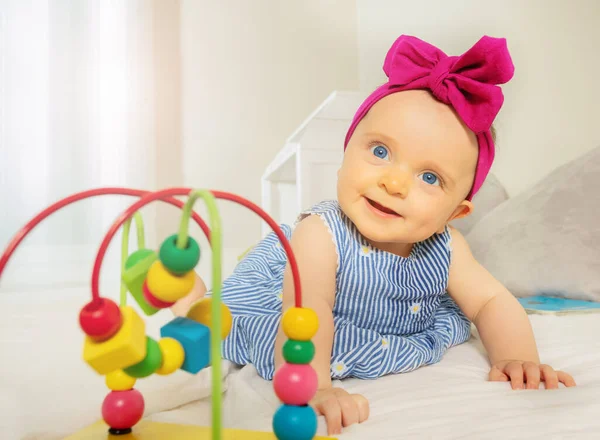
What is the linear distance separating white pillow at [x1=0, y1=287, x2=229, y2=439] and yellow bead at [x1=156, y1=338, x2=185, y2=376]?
24 centimetres

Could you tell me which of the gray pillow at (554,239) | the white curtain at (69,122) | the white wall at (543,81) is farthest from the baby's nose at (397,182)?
the white curtain at (69,122)

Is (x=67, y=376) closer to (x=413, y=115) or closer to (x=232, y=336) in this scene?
(x=232, y=336)

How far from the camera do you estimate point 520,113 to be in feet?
5.55

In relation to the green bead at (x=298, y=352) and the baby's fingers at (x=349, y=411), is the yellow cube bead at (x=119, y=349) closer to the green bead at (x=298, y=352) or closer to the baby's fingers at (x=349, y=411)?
the green bead at (x=298, y=352)

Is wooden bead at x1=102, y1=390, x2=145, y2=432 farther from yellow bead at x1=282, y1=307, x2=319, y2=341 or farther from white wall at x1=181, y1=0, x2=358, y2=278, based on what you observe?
white wall at x1=181, y1=0, x2=358, y2=278

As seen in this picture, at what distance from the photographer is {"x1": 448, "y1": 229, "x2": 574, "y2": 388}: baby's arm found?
0.66 metres

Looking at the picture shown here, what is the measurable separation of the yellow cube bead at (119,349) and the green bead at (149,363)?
11 mm

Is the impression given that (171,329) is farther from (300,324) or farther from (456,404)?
(456,404)

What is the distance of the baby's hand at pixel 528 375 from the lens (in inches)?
25.2

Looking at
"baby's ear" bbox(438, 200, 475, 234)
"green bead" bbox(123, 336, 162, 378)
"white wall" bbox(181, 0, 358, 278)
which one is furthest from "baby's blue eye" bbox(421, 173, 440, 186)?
"white wall" bbox(181, 0, 358, 278)

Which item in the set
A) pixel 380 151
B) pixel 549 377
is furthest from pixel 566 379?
pixel 380 151

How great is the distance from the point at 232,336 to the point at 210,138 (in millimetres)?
1975

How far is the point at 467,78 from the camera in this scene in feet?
2.39

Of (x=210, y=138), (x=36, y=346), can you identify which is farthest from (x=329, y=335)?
(x=210, y=138)
